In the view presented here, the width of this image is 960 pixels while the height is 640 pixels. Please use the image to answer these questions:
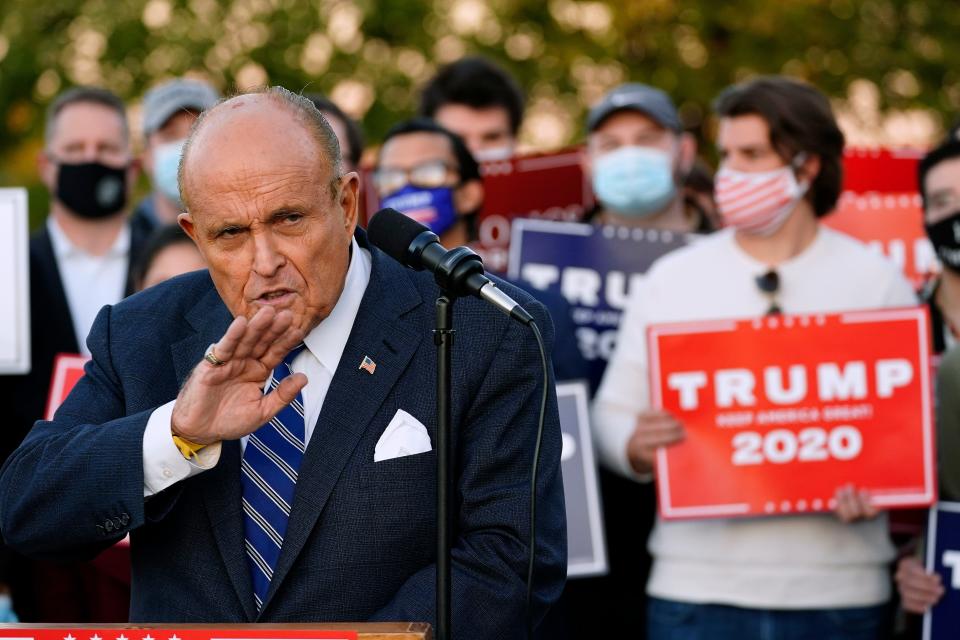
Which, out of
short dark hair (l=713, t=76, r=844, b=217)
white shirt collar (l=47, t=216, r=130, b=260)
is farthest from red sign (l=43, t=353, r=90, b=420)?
short dark hair (l=713, t=76, r=844, b=217)

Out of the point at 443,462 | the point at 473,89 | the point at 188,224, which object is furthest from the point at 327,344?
the point at 473,89

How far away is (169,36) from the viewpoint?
1516 cm

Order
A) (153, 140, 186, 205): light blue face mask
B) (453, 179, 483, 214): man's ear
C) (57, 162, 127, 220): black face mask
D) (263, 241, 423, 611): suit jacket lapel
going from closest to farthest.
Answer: (263, 241, 423, 611): suit jacket lapel
(453, 179, 483, 214): man's ear
(57, 162, 127, 220): black face mask
(153, 140, 186, 205): light blue face mask

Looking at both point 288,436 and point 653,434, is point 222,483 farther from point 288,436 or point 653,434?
point 653,434

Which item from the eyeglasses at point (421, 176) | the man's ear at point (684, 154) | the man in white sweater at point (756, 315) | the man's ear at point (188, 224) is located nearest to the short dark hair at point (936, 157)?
the man in white sweater at point (756, 315)

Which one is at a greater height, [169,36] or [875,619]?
[169,36]

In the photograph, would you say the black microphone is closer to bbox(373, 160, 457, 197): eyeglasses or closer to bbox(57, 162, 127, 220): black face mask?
bbox(373, 160, 457, 197): eyeglasses

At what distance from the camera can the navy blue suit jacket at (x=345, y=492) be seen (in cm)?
317

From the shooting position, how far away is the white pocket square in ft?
10.7

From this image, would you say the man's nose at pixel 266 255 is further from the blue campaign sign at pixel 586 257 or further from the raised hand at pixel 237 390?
the blue campaign sign at pixel 586 257

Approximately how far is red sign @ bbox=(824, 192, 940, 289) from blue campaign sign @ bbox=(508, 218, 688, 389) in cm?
99

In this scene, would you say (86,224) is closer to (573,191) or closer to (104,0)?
(573,191)

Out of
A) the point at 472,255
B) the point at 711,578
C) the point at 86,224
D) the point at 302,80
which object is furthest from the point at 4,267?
the point at 302,80

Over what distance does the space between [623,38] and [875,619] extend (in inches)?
489
